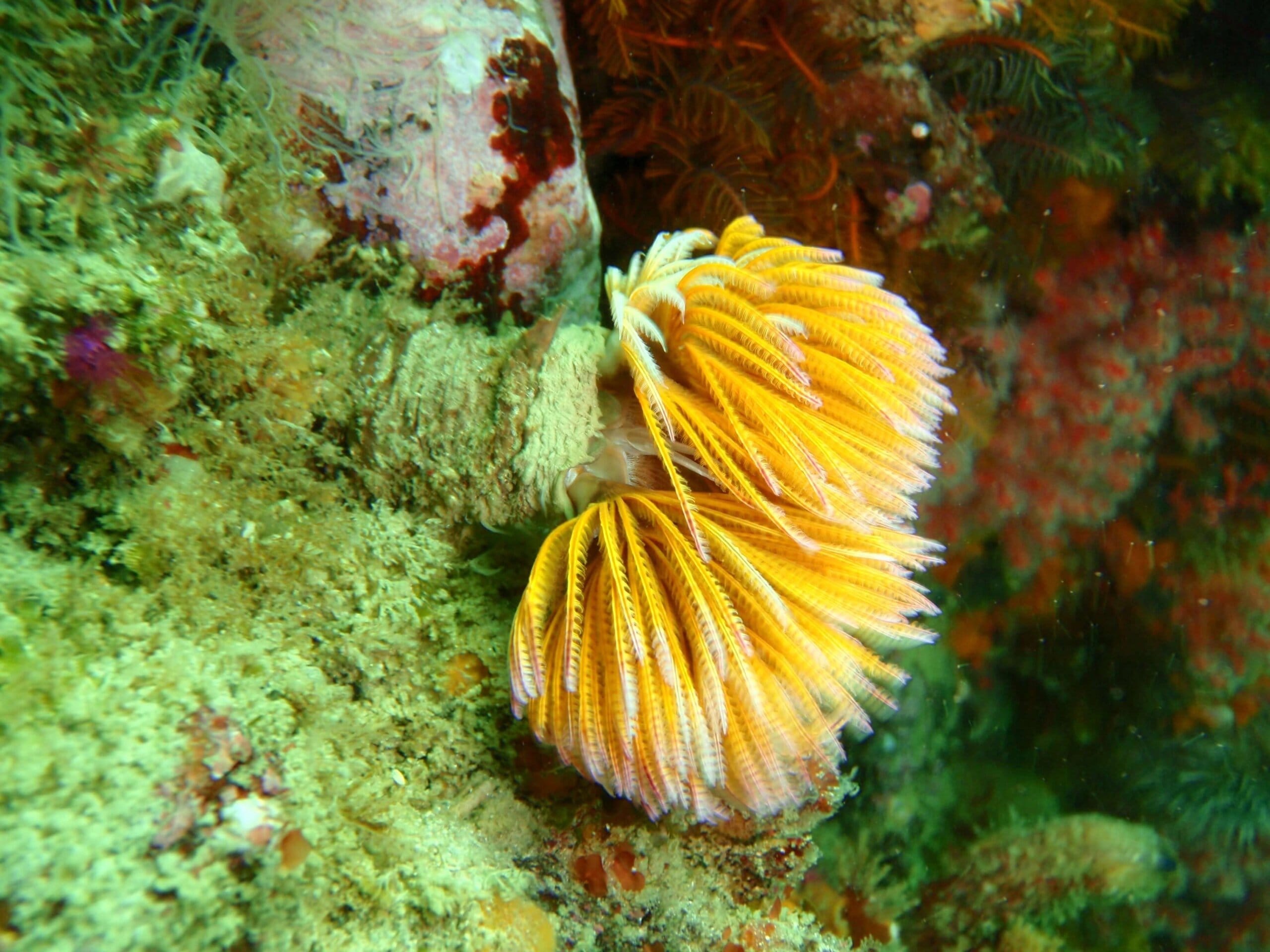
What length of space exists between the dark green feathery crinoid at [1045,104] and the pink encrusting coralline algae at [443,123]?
112 inches

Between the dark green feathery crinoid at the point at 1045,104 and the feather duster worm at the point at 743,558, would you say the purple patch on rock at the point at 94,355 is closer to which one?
the feather duster worm at the point at 743,558

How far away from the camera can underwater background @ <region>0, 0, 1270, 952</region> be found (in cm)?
172

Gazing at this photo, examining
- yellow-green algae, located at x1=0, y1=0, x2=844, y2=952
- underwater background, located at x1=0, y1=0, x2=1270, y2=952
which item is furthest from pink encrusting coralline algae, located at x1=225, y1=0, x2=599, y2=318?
yellow-green algae, located at x1=0, y1=0, x2=844, y2=952

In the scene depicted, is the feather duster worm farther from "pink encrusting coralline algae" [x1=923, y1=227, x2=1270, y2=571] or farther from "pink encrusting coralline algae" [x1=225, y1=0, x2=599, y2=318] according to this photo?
"pink encrusting coralline algae" [x1=923, y1=227, x2=1270, y2=571]

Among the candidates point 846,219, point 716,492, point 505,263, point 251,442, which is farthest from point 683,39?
point 251,442

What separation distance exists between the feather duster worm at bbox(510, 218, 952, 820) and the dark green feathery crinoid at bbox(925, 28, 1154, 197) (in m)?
2.63

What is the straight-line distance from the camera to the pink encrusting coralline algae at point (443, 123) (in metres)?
2.46

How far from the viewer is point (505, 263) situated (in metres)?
2.80

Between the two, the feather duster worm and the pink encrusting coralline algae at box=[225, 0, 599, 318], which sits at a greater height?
the pink encrusting coralline algae at box=[225, 0, 599, 318]

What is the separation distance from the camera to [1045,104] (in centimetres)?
424

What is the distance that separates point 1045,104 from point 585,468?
4.14m

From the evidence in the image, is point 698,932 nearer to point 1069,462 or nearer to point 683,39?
point 1069,462

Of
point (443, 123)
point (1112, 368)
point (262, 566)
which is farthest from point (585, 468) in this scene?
point (1112, 368)

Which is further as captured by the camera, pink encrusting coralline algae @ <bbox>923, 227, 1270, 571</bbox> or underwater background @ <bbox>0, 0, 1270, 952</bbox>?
pink encrusting coralline algae @ <bbox>923, 227, 1270, 571</bbox>
